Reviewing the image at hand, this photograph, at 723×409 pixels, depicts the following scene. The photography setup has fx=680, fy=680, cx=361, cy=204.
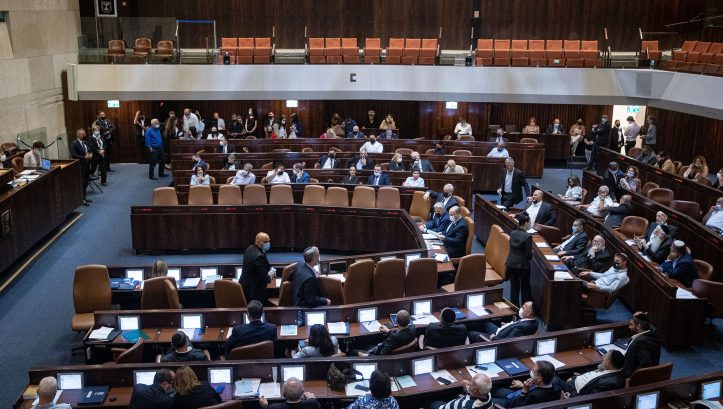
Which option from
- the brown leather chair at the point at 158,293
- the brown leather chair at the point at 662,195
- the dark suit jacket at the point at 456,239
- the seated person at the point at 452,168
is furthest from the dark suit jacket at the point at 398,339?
the seated person at the point at 452,168

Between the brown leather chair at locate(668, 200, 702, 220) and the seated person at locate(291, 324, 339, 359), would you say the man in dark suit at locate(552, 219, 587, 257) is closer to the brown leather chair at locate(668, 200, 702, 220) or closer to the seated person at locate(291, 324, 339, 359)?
the brown leather chair at locate(668, 200, 702, 220)

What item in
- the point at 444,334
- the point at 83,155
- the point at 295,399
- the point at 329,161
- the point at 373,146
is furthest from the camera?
the point at 373,146

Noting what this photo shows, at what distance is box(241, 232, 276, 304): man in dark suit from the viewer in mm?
8484

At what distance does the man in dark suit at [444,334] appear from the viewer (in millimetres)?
7129

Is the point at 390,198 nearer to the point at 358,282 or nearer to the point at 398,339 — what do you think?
the point at 358,282

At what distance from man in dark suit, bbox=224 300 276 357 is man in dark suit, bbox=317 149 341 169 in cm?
916

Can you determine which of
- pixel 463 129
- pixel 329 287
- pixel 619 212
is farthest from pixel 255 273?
pixel 463 129

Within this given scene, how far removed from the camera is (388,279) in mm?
8992

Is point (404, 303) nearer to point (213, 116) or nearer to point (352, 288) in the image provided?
point (352, 288)

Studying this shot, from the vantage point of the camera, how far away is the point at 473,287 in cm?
928

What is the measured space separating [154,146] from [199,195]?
220 inches

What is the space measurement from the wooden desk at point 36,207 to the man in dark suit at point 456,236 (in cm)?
709

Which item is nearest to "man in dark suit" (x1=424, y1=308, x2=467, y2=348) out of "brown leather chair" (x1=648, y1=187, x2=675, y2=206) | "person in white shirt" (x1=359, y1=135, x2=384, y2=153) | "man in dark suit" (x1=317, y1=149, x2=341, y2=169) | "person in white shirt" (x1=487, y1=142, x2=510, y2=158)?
"brown leather chair" (x1=648, y1=187, x2=675, y2=206)

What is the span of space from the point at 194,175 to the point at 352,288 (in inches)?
244
